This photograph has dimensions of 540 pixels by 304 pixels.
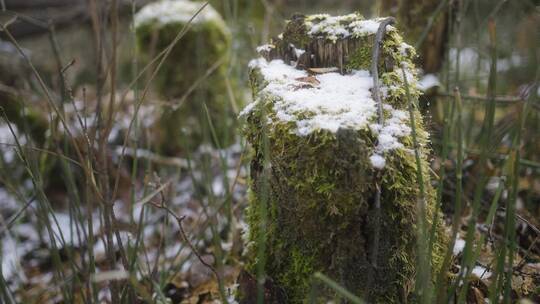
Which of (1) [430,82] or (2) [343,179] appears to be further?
(1) [430,82]

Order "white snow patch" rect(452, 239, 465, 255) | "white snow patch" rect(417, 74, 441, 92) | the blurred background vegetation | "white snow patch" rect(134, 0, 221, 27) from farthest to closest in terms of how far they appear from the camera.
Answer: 1. "white snow patch" rect(134, 0, 221, 27)
2. "white snow patch" rect(417, 74, 441, 92)
3. "white snow patch" rect(452, 239, 465, 255)
4. the blurred background vegetation

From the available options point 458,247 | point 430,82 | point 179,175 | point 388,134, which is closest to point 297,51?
point 388,134

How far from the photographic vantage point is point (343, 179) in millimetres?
1044

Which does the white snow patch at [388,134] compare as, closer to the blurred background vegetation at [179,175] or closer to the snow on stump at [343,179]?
the snow on stump at [343,179]

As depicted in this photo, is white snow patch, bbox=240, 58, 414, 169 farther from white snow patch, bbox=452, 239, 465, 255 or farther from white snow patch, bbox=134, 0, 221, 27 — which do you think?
white snow patch, bbox=134, 0, 221, 27

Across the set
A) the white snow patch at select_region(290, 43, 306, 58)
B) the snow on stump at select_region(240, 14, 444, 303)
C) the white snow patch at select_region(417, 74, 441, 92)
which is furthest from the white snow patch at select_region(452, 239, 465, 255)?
the white snow patch at select_region(417, 74, 441, 92)

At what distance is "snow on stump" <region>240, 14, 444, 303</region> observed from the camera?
3.44 ft

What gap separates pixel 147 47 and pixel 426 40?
2.28 m

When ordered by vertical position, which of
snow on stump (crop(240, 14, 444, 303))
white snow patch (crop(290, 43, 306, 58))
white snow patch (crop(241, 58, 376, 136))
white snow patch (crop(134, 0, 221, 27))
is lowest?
snow on stump (crop(240, 14, 444, 303))

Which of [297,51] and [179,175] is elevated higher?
[297,51]

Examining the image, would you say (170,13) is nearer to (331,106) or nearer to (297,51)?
(297,51)

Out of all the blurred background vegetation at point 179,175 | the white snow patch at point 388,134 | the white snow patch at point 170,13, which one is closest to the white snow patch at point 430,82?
the blurred background vegetation at point 179,175

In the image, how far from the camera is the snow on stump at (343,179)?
1.05m

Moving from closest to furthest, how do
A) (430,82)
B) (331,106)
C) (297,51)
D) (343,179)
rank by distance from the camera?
1. (343,179)
2. (331,106)
3. (297,51)
4. (430,82)
